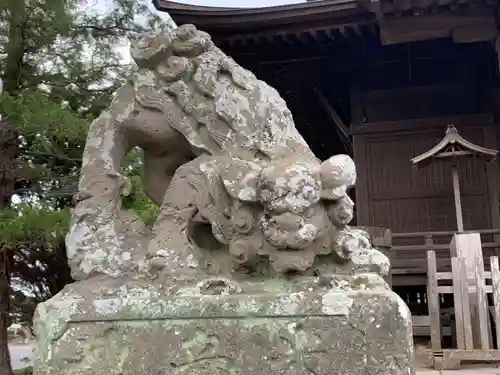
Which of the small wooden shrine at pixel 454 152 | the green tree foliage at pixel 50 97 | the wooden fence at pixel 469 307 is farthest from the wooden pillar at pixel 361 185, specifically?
the green tree foliage at pixel 50 97

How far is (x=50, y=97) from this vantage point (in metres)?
4.62

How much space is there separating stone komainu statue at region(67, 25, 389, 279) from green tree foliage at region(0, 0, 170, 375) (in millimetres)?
2149

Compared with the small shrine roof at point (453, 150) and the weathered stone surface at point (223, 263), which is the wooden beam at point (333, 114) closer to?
the small shrine roof at point (453, 150)

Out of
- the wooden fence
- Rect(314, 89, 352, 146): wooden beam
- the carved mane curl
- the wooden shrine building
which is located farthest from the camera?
Rect(314, 89, 352, 146): wooden beam

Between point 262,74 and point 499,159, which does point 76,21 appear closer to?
point 262,74

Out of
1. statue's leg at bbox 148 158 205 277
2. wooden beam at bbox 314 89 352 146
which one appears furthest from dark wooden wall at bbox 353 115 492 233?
statue's leg at bbox 148 158 205 277

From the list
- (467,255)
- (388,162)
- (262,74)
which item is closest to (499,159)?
(388,162)

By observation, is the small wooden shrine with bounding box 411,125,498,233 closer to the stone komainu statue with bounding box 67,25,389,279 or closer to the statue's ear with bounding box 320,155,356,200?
the stone komainu statue with bounding box 67,25,389,279

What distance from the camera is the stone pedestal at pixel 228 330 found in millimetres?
1236

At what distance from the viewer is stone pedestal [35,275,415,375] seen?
4.06ft

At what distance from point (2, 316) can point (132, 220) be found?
387cm

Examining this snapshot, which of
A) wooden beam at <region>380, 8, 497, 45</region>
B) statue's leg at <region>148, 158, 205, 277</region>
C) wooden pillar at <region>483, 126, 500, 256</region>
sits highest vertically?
wooden beam at <region>380, 8, 497, 45</region>

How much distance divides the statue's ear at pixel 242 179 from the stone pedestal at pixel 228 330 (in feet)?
0.70

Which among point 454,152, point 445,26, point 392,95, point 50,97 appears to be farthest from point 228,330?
point 392,95
